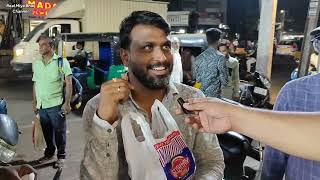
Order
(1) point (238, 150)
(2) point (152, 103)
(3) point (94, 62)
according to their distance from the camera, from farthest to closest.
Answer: (3) point (94, 62) → (1) point (238, 150) → (2) point (152, 103)

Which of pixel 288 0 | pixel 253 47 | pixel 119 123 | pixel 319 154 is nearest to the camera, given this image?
pixel 319 154

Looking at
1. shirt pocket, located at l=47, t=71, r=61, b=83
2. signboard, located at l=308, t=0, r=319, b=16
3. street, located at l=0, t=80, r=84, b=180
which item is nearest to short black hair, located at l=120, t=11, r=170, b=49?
street, located at l=0, t=80, r=84, b=180

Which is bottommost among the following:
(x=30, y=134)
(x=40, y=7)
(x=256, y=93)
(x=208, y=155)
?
(x=30, y=134)

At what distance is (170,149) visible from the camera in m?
1.62

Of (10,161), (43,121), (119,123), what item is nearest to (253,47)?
(43,121)

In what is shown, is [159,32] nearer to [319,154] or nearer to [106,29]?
[319,154]

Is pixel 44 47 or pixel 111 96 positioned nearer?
pixel 111 96

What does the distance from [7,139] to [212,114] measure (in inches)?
116

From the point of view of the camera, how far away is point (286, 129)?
0.96 meters

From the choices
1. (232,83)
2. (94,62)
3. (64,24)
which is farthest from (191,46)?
(64,24)

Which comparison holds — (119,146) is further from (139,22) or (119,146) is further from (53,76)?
(53,76)

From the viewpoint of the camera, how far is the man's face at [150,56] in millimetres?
1863

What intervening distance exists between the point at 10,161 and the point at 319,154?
3.01 meters

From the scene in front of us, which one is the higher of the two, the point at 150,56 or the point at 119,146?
the point at 150,56
